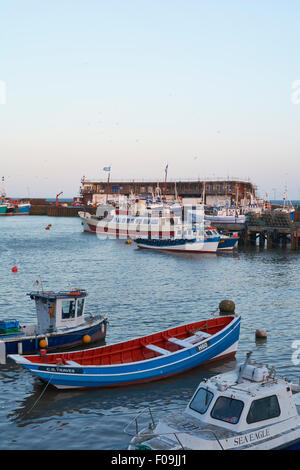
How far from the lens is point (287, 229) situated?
2781 inches

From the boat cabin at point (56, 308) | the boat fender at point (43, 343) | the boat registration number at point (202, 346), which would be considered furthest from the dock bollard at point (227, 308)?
the boat fender at point (43, 343)

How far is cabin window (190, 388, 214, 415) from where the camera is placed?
12.9 m

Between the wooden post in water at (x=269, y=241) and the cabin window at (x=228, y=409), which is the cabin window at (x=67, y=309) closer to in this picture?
the cabin window at (x=228, y=409)

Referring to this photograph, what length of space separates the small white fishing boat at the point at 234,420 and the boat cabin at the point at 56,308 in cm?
1114

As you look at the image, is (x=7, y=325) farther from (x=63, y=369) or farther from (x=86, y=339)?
(x=63, y=369)

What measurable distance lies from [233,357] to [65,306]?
8.27m

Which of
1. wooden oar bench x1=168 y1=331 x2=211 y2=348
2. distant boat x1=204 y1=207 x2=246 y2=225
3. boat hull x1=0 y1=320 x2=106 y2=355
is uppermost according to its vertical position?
distant boat x1=204 y1=207 x2=246 y2=225

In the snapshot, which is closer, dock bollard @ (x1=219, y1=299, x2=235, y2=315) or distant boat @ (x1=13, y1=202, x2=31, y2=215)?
dock bollard @ (x1=219, y1=299, x2=235, y2=315)

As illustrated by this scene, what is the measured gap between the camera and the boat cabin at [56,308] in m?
22.9

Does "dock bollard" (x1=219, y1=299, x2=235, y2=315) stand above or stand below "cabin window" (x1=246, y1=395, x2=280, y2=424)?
below

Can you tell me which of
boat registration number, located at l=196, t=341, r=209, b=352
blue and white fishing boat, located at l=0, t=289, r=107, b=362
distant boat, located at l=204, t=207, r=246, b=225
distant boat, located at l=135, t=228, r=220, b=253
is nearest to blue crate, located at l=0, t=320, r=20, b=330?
blue and white fishing boat, located at l=0, t=289, r=107, b=362

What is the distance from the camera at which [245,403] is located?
12.3 metres

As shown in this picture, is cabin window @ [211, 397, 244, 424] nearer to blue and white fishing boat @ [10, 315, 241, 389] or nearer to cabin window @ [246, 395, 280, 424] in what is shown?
cabin window @ [246, 395, 280, 424]
